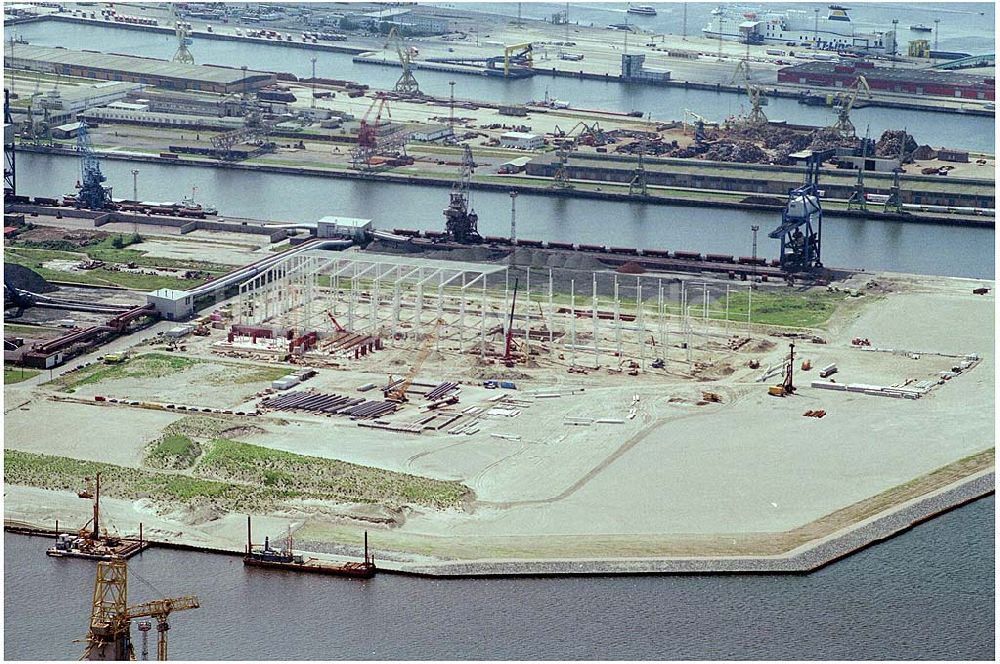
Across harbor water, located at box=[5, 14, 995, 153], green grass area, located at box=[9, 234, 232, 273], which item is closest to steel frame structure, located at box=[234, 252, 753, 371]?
green grass area, located at box=[9, 234, 232, 273]

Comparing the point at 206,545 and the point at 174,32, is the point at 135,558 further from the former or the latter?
the point at 174,32

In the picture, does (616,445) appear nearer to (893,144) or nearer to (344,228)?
(344,228)

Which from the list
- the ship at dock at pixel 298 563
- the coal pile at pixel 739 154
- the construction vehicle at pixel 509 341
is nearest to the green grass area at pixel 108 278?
the construction vehicle at pixel 509 341

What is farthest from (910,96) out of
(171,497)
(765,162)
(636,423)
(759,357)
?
(171,497)

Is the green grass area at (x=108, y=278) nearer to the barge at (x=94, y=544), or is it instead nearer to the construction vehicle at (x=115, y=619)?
the barge at (x=94, y=544)

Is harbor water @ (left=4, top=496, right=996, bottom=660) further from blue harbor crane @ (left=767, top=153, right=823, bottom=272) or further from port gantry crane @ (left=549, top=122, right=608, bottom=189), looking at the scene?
port gantry crane @ (left=549, top=122, right=608, bottom=189)

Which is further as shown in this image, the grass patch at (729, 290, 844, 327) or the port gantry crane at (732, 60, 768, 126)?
the port gantry crane at (732, 60, 768, 126)

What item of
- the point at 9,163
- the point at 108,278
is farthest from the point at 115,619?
the point at 9,163
